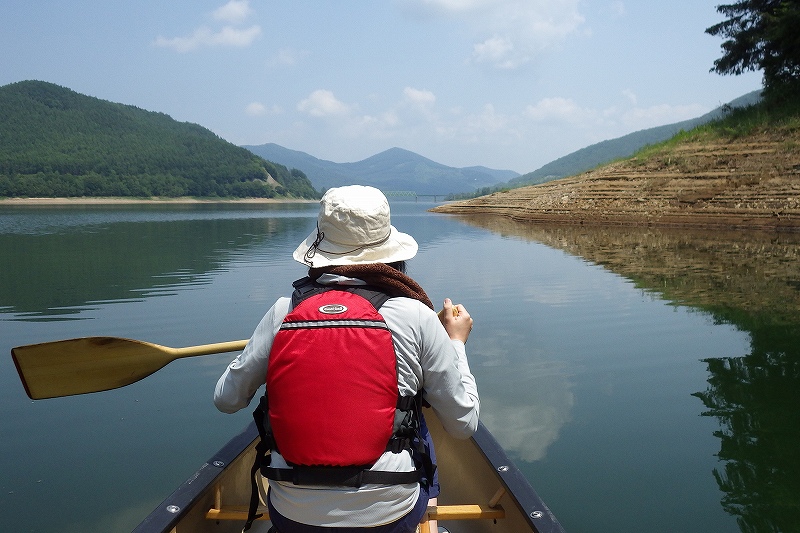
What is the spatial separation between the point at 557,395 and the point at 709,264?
1150 cm

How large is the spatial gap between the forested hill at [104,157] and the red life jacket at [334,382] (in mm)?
115092

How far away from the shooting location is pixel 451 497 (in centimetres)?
391

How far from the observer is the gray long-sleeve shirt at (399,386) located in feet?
6.49

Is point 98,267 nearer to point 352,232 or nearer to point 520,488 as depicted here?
point 520,488

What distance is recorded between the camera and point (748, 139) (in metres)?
28.1

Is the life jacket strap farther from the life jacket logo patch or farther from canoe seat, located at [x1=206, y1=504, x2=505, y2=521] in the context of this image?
canoe seat, located at [x1=206, y1=504, x2=505, y2=521]

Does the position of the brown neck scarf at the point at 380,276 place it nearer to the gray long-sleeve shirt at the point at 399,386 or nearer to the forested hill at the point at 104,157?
the gray long-sleeve shirt at the point at 399,386

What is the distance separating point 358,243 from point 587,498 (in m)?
3.05

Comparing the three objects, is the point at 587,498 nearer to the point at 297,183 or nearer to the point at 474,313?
the point at 474,313

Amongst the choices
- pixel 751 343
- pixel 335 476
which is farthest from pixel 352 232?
pixel 751 343

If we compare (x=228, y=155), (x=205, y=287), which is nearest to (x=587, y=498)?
(x=205, y=287)

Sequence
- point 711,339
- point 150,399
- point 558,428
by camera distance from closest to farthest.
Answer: point 558,428 → point 150,399 → point 711,339

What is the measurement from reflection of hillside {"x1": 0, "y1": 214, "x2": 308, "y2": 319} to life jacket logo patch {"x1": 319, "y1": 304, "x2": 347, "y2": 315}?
1005 centimetres

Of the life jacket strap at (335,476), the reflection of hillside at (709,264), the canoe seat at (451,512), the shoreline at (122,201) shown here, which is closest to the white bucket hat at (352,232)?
the life jacket strap at (335,476)
